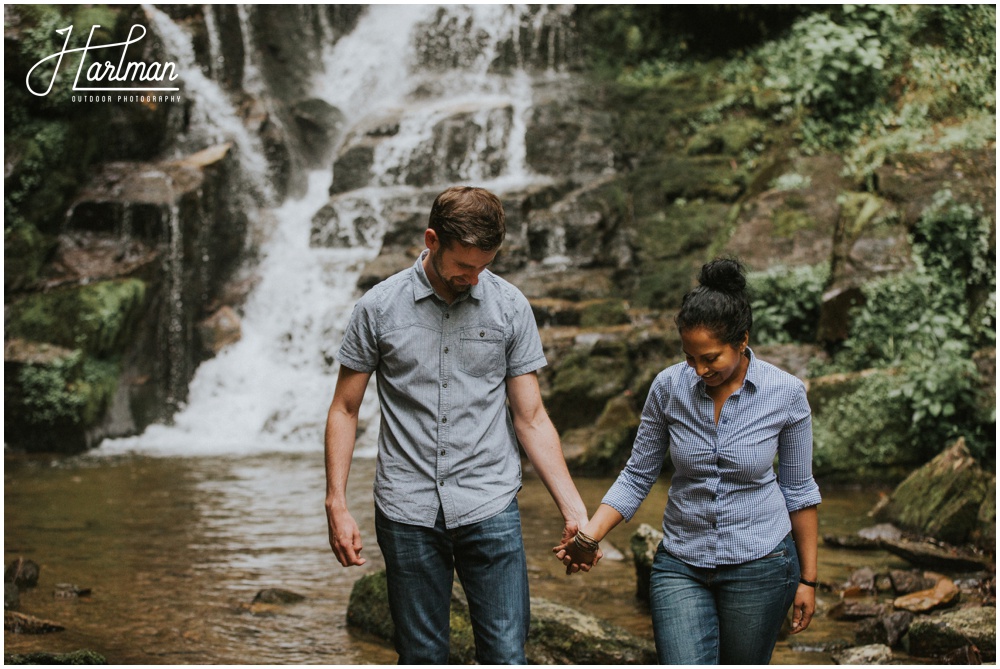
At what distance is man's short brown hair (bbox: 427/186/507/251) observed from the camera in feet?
9.54

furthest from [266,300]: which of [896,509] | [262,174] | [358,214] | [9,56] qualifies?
[896,509]

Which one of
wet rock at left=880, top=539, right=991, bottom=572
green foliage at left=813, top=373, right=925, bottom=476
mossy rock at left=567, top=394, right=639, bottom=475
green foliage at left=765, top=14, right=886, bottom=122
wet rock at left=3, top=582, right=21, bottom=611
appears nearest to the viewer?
wet rock at left=3, top=582, right=21, bottom=611

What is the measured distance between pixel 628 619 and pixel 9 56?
13101mm

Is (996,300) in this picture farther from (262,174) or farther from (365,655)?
(262,174)

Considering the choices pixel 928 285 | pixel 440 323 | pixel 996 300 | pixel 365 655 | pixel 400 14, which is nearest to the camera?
pixel 440 323

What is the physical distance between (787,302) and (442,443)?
32.4ft

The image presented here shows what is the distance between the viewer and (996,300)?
9961mm

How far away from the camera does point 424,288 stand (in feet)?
10.2

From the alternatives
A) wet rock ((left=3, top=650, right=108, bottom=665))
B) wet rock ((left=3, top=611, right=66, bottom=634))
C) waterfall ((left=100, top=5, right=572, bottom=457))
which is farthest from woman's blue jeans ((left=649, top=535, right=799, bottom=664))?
waterfall ((left=100, top=5, right=572, bottom=457))

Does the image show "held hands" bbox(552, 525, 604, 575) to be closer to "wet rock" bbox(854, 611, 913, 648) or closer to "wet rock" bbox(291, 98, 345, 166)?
"wet rock" bbox(854, 611, 913, 648)

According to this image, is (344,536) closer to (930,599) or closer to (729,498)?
(729,498)

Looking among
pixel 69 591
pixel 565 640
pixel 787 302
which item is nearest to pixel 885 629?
pixel 565 640

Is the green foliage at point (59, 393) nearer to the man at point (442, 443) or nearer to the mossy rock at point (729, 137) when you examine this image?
the mossy rock at point (729, 137)

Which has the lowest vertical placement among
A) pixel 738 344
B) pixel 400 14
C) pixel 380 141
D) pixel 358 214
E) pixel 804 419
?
pixel 804 419
